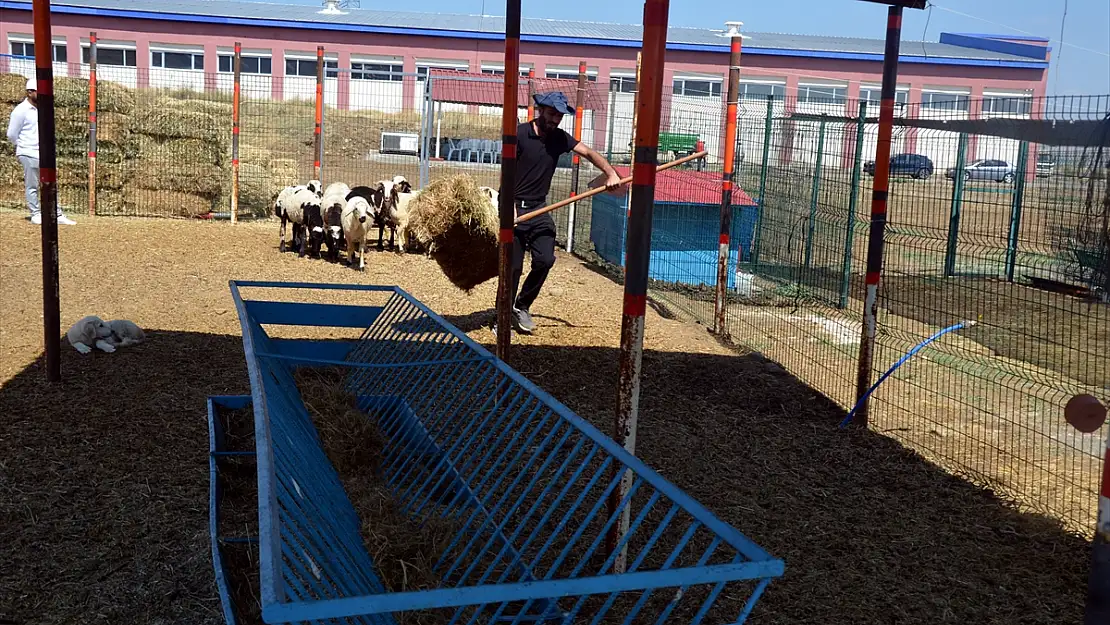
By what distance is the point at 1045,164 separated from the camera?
5883 mm

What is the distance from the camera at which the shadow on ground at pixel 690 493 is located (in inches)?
154

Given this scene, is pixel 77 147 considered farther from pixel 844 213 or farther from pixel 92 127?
pixel 844 213

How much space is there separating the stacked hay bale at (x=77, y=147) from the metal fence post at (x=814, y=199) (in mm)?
10781

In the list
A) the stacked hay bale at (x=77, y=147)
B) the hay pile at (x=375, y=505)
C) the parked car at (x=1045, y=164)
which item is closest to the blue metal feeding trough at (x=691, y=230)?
the parked car at (x=1045, y=164)

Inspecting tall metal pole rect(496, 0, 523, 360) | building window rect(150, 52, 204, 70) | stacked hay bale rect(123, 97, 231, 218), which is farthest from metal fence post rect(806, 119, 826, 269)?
building window rect(150, 52, 204, 70)

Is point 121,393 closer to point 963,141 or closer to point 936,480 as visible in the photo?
point 936,480

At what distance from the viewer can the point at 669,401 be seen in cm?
688

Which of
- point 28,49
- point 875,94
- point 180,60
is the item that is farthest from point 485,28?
point 28,49

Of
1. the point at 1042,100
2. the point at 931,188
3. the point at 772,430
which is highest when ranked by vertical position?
the point at 1042,100

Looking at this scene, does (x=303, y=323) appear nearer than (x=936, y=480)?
No

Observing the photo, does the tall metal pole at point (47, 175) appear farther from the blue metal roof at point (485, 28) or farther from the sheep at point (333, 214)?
the blue metal roof at point (485, 28)

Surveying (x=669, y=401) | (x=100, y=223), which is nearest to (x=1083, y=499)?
(x=669, y=401)

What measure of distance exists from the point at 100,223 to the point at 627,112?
30.0ft

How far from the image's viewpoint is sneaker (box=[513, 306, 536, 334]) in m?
8.64
